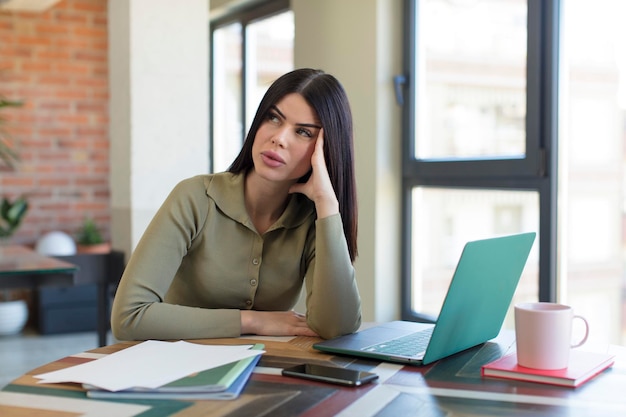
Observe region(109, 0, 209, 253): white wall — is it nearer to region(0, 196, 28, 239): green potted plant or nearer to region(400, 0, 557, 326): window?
region(400, 0, 557, 326): window

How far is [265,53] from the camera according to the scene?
14.4 ft

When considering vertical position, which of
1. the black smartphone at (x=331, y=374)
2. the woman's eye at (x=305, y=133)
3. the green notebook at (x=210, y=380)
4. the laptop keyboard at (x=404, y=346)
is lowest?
the black smartphone at (x=331, y=374)

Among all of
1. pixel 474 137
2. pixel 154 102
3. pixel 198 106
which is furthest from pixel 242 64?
pixel 474 137

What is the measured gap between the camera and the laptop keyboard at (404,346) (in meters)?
1.26

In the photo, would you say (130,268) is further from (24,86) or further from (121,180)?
(24,86)

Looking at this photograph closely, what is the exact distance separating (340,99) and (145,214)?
1.87 metres

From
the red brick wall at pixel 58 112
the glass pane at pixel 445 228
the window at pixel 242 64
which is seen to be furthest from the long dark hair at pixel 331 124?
the red brick wall at pixel 58 112

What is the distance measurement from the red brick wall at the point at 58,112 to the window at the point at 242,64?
76 centimetres

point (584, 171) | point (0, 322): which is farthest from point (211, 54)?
point (584, 171)

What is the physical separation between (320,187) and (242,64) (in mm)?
3004

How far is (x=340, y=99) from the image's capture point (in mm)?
1729

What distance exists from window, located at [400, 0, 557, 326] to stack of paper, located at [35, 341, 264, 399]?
1727mm

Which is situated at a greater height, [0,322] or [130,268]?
[130,268]

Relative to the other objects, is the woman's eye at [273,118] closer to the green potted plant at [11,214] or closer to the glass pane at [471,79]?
the glass pane at [471,79]
